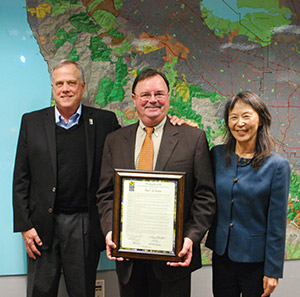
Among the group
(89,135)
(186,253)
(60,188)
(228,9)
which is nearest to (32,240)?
(60,188)

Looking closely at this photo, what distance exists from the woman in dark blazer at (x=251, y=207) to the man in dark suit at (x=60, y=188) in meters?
0.73

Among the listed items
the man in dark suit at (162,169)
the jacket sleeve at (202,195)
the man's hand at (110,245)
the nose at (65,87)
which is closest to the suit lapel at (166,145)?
the man in dark suit at (162,169)

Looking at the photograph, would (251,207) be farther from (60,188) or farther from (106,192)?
(60,188)

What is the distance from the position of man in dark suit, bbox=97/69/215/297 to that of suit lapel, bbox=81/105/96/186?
159 millimetres

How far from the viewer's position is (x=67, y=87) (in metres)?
1.69

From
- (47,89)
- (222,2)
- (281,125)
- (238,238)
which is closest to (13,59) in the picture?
(47,89)

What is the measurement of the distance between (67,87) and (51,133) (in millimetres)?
277

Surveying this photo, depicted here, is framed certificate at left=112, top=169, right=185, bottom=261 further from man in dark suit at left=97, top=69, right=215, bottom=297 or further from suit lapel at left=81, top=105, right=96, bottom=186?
suit lapel at left=81, top=105, right=96, bottom=186

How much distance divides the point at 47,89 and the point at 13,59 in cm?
29

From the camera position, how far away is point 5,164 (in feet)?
6.66

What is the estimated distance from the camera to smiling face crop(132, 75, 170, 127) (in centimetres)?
150

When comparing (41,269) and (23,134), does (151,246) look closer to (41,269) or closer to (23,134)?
(41,269)

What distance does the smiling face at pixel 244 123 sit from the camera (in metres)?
1.43

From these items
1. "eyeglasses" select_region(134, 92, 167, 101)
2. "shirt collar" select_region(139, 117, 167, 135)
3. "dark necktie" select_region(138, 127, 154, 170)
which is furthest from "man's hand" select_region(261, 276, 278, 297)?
"eyeglasses" select_region(134, 92, 167, 101)
